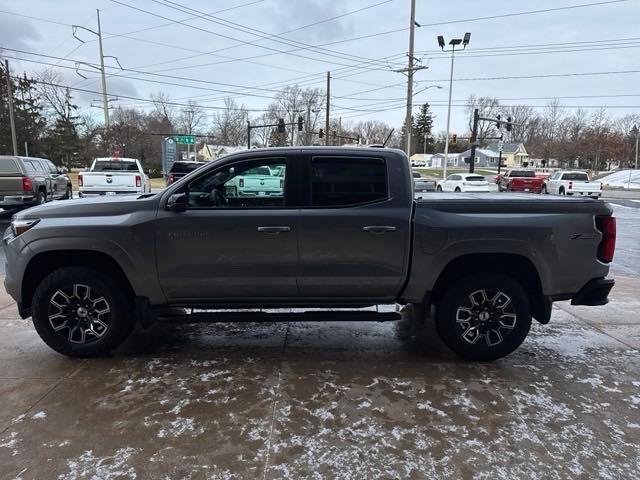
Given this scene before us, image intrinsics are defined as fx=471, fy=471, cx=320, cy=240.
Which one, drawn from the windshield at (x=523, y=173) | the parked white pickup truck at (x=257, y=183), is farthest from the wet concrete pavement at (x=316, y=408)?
the windshield at (x=523, y=173)

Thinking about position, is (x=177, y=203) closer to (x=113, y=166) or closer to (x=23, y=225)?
(x=23, y=225)

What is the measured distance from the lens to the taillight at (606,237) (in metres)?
4.12

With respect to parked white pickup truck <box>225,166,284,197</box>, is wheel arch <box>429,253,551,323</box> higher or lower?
lower

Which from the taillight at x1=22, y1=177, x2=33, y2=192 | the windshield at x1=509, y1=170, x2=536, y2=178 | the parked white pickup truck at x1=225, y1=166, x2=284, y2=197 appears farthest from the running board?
the windshield at x1=509, y1=170, x2=536, y2=178

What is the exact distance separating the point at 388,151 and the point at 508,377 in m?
2.22

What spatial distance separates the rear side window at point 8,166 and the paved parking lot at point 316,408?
31.8 feet

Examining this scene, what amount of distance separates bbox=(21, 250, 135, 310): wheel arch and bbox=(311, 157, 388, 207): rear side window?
1862mm

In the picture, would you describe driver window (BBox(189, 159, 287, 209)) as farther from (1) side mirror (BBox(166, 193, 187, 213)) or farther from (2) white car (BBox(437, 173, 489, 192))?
(2) white car (BBox(437, 173, 489, 192))

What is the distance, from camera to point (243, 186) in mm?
4406

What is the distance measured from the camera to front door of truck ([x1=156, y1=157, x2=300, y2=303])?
404 cm

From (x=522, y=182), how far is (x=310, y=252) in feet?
101

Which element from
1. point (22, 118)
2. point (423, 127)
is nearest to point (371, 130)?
point (423, 127)

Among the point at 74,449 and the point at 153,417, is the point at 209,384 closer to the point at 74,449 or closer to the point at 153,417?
the point at 153,417

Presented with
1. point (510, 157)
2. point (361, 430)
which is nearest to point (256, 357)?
point (361, 430)
